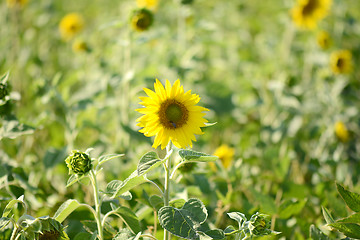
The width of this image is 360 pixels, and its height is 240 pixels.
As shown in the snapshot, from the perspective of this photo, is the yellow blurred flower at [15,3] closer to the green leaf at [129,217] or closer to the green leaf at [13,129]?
the green leaf at [13,129]

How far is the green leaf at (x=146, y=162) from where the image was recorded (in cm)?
87

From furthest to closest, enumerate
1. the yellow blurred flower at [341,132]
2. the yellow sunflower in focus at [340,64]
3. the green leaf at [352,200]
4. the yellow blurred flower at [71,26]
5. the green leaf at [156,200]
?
the yellow blurred flower at [71,26], the yellow sunflower in focus at [340,64], the yellow blurred flower at [341,132], the green leaf at [156,200], the green leaf at [352,200]

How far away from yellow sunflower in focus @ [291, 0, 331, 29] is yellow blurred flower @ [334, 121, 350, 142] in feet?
2.87

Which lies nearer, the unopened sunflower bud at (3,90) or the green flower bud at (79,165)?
the green flower bud at (79,165)

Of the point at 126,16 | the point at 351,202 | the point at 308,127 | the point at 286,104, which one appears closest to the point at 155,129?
the point at 351,202

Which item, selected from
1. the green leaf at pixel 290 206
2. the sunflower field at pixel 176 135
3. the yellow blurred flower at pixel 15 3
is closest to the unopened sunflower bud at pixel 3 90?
the sunflower field at pixel 176 135

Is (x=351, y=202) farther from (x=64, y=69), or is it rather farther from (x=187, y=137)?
(x=64, y=69)

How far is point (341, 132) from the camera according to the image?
2.08 meters

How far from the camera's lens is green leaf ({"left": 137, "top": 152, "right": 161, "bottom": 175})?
0.87 metres

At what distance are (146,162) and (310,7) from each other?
→ 2.22 m

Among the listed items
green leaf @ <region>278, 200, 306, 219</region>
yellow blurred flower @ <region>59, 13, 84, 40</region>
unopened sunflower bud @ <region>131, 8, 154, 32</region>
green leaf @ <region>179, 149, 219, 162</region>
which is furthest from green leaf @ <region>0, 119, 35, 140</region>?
yellow blurred flower @ <region>59, 13, 84, 40</region>

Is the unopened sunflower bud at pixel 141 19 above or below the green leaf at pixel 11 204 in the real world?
above

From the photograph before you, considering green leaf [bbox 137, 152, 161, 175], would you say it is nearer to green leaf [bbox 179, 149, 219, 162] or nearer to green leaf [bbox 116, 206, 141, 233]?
green leaf [bbox 179, 149, 219, 162]

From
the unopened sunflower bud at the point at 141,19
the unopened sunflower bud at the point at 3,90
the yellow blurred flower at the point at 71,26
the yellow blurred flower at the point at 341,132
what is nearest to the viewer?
the unopened sunflower bud at the point at 3,90
